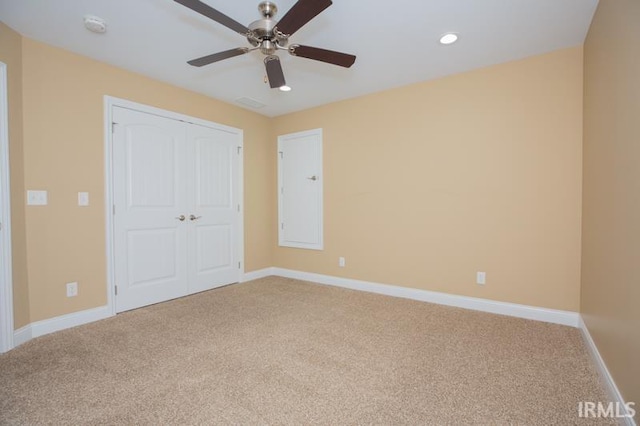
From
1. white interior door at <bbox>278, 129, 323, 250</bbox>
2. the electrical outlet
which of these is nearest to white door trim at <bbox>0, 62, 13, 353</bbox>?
the electrical outlet

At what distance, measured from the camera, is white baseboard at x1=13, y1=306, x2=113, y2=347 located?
2.36 meters

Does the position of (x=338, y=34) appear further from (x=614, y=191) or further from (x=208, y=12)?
(x=614, y=191)

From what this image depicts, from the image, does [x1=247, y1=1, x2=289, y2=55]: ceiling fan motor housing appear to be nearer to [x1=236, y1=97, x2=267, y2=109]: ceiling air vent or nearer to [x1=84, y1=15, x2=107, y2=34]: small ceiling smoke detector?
[x1=84, y1=15, x2=107, y2=34]: small ceiling smoke detector

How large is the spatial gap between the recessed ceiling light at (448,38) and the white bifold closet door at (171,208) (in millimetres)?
2922

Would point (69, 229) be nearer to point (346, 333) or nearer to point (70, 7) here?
point (70, 7)

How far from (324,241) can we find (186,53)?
281 centimetres

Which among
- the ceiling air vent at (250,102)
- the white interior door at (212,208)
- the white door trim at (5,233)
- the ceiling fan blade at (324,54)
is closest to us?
the ceiling fan blade at (324,54)

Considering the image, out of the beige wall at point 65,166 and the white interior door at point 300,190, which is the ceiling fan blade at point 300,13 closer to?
the beige wall at point 65,166

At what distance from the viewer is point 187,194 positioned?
12.0 feet

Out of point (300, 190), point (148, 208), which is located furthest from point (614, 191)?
point (148, 208)

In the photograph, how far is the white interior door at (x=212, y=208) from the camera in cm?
373

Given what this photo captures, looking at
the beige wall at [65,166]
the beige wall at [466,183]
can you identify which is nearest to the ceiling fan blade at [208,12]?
the beige wall at [65,166]

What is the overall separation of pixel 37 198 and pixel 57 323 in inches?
45.3

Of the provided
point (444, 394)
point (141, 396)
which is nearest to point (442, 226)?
point (444, 394)
